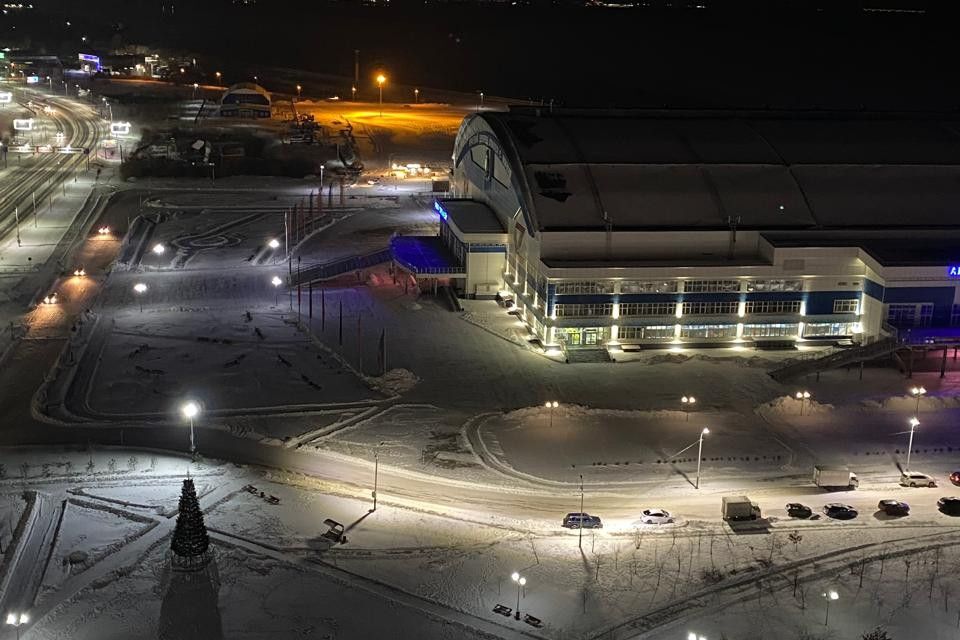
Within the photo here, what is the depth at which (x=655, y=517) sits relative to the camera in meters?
40.5

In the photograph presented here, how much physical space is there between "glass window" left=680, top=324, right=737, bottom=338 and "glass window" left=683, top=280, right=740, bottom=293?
6.48ft

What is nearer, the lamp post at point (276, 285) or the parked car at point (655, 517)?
the parked car at point (655, 517)

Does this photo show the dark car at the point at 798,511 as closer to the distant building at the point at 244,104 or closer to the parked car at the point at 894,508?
the parked car at the point at 894,508

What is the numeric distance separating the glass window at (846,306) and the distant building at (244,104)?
101 meters

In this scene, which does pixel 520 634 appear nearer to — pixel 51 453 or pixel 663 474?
pixel 663 474

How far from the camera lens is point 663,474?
149 ft

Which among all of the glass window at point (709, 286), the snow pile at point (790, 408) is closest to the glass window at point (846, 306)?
the glass window at point (709, 286)

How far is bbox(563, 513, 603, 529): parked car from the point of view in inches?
1558

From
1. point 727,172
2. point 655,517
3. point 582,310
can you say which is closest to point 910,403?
point 582,310

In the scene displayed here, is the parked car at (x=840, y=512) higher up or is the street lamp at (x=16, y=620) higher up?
the parked car at (x=840, y=512)

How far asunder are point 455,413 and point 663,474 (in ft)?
35.9

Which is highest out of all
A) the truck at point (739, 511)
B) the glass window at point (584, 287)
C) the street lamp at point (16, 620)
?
the glass window at point (584, 287)

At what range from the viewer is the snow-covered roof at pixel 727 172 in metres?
66.2

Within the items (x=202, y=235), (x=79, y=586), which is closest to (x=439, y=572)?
(x=79, y=586)
